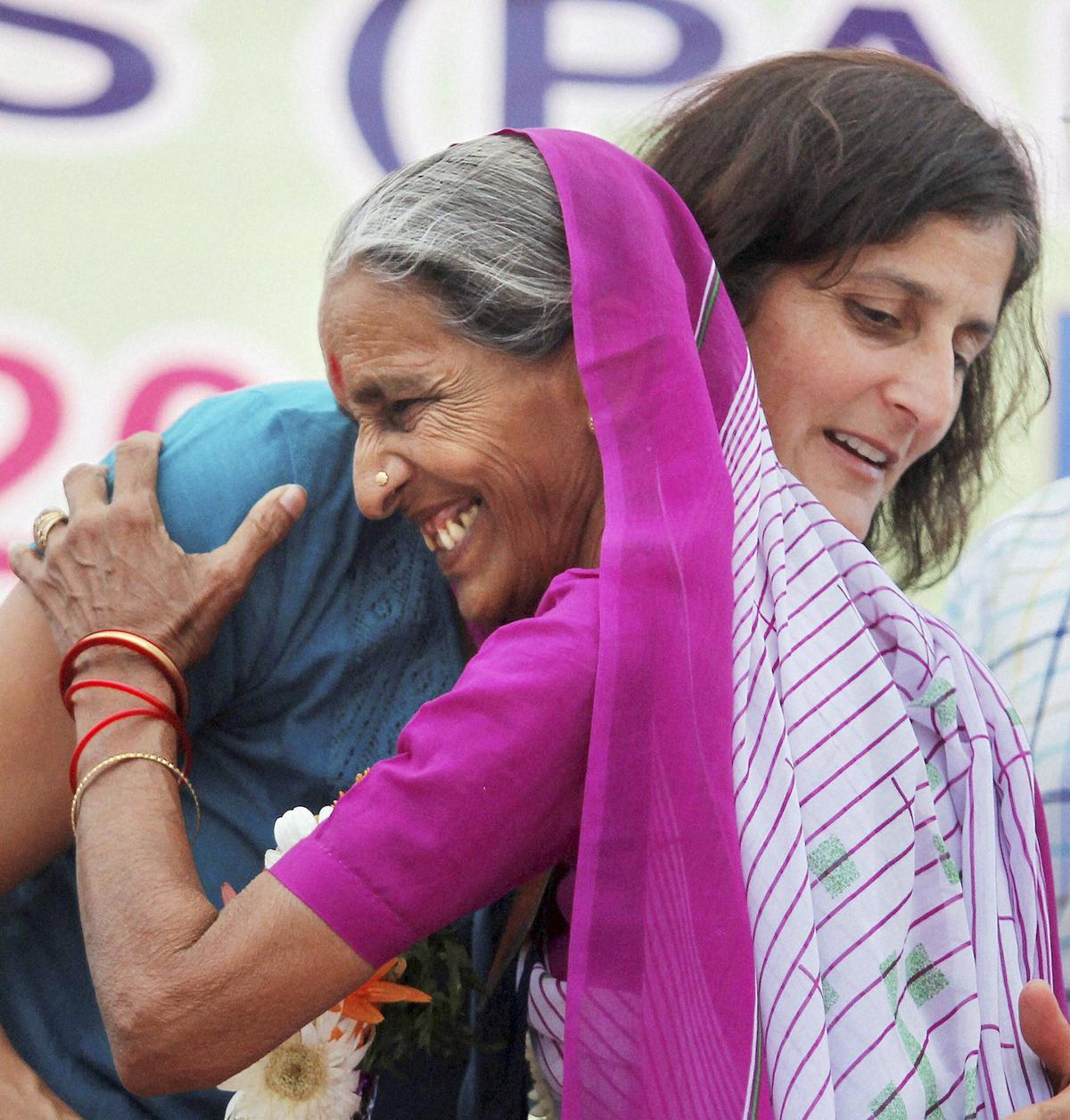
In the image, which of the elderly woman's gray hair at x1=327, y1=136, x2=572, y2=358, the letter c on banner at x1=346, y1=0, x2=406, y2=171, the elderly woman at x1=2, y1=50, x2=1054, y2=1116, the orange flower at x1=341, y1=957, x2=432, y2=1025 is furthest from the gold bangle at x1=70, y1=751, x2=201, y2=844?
the letter c on banner at x1=346, y1=0, x2=406, y2=171

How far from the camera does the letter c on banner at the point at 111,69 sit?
305cm

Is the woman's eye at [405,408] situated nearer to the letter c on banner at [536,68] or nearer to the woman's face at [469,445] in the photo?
the woman's face at [469,445]

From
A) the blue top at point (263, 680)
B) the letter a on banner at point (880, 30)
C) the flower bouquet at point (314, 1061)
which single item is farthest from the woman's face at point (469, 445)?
the letter a on banner at point (880, 30)

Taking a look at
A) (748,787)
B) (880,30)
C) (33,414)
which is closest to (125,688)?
(748,787)

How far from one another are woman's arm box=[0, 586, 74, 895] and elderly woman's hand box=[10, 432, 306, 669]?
2.0 inches

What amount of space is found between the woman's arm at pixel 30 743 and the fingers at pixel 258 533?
235mm

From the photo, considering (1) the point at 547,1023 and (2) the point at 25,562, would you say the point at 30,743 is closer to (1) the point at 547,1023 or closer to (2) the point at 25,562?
(2) the point at 25,562

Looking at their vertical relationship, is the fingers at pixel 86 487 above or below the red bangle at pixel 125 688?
above

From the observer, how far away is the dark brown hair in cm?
200

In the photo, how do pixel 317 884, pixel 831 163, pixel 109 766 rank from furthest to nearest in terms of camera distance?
pixel 831 163
pixel 109 766
pixel 317 884

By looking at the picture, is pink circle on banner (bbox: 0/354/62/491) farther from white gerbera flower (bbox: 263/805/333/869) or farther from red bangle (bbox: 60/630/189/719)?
white gerbera flower (bbox: 263/805/333/869)

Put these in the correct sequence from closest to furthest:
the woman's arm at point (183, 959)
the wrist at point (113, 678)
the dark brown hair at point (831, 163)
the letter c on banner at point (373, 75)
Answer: the woman's arm at point (183, 959), the wrist at point (113, 678), the dark brown hair at point (831, 163), the letter c on banner at point (373, 75)

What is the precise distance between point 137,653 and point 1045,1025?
1.04m

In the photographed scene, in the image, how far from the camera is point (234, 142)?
3.10 metres
